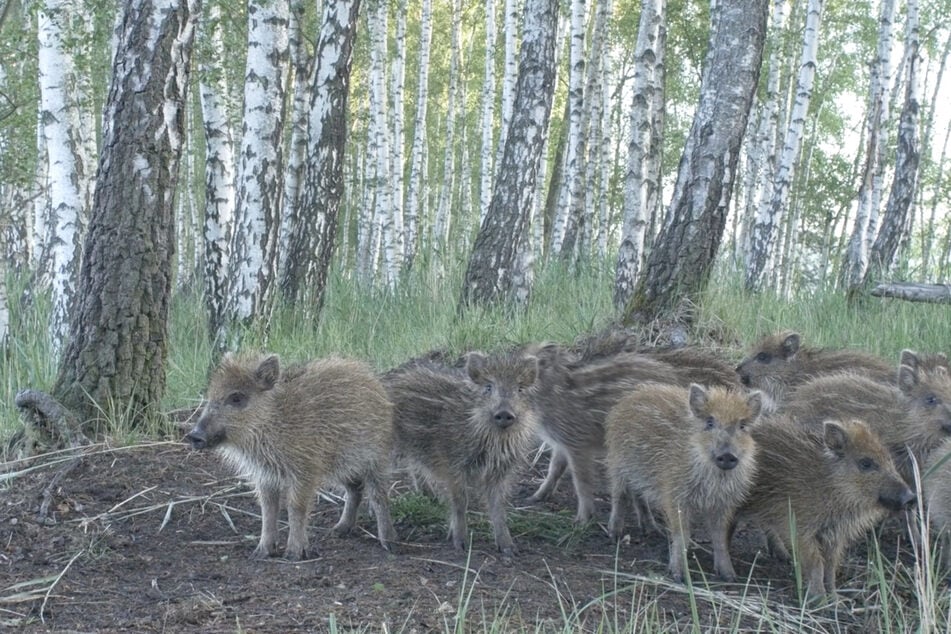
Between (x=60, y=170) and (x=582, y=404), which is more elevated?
(x=60, y=170)

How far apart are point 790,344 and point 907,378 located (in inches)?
47.7

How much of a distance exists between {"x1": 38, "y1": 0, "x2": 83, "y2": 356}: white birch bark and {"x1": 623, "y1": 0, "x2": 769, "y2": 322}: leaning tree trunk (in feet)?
18.2

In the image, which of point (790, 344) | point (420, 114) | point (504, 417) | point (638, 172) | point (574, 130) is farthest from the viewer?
point (420, 114)

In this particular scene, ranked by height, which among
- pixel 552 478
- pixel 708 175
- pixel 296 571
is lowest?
pixel 296 571

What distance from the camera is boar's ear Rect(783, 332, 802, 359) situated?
6777 mm

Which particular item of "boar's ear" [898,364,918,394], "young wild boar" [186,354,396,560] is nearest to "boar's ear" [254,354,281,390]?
"young wild boar" [186,354,396,560]

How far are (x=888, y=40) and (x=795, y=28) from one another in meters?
11.4

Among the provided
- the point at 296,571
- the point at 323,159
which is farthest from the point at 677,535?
the point at 323,159

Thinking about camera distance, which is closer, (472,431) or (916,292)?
(472,431)

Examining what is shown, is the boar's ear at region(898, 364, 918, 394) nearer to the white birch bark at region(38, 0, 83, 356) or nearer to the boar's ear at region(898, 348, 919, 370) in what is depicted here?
the boar's ear at region(898, 348, 919, 370)

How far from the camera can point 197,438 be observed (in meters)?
4.85

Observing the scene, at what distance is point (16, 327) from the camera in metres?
9.73

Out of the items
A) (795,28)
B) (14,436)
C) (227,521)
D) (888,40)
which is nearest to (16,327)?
(14,436)

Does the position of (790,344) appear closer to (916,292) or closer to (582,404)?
(582,404)
